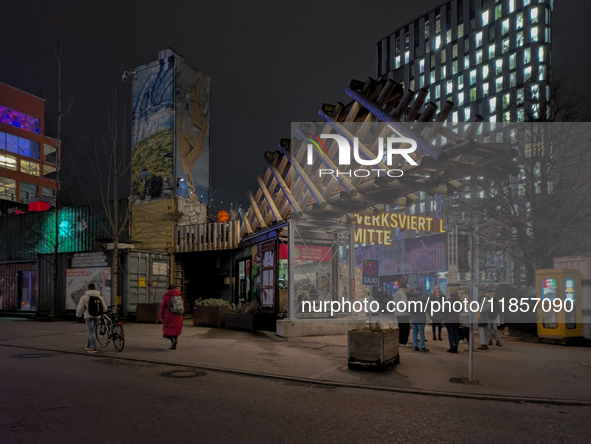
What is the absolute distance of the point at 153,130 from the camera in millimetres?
29438

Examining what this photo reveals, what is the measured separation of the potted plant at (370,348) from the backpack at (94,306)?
20.8 feet

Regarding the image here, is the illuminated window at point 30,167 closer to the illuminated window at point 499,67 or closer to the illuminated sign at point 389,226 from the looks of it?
the illuminated sign at point 389,226

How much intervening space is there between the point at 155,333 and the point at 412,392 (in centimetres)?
1096

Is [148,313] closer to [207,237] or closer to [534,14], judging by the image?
[207,237]

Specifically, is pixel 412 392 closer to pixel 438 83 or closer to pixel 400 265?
pixel 400 265

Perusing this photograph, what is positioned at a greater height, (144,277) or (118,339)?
(144,277)

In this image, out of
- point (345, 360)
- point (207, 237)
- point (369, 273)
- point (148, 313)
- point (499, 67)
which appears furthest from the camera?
point (499, 67)

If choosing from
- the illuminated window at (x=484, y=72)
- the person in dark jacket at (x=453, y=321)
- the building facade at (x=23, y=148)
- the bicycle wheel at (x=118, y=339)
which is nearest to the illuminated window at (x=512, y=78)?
the illuminated window at (x=484, y=72)

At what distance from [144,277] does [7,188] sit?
167ft

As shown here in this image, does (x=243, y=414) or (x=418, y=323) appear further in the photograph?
(x=418, y=323)

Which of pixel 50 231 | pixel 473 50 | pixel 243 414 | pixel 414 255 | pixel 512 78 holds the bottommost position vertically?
pixel 243 414

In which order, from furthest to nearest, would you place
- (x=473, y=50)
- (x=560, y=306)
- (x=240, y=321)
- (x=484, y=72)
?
(x=473, y=50) → (x=484, y=72) → (x=240, y=321) → (x=560, y=306)

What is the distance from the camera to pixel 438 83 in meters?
91.4

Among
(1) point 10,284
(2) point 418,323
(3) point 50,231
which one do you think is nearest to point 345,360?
(2) point 418,323
